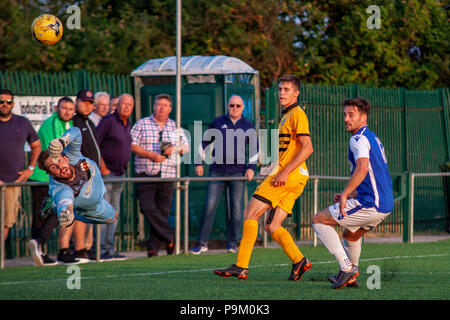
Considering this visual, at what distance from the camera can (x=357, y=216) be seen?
7977mm

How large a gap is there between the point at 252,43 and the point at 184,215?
9.19 meters

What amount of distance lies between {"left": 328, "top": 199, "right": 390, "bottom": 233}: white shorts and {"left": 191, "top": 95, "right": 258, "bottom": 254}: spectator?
396 cm

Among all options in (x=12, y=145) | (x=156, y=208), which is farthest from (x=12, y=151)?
(x=156, y=208)

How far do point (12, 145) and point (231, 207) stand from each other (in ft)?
10.3

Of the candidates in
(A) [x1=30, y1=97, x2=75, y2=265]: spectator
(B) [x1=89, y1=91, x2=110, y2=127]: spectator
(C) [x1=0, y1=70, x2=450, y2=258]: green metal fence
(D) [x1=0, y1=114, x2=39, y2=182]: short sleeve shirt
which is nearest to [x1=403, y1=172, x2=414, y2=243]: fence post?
(C) [x1=0, y1=70, x2=450, y2=258]: green metal fence

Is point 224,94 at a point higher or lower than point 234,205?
higher

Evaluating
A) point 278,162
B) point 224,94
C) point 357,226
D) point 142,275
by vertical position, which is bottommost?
point 142,275

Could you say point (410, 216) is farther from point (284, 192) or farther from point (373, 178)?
point (373, 178)

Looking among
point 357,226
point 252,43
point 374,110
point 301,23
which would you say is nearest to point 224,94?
point 374,110

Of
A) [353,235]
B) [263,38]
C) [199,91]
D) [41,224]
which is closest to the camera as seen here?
[353,235]

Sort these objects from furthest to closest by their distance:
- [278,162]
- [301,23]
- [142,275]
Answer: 1. [301,23]
2. [142,275]
3. [278,162]

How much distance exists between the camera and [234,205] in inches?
480

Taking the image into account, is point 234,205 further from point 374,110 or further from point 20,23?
point 20,23

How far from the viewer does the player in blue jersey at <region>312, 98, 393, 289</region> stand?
25.9ft
